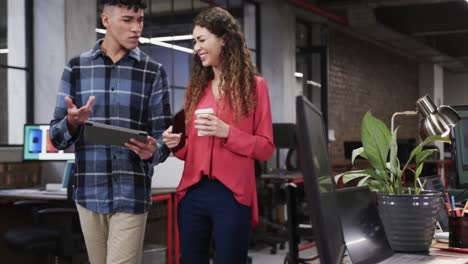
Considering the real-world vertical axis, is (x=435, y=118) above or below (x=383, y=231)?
above

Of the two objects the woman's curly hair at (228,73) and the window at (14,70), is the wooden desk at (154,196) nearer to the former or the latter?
the window at (14,70)

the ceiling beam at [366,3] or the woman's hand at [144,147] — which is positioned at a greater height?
the ceiling beam at [366,3]

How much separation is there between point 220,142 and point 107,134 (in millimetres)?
327

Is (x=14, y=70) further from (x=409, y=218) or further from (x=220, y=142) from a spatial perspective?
(x=409, y=218)

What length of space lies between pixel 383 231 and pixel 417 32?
9339mm

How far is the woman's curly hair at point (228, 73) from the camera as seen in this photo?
180cm

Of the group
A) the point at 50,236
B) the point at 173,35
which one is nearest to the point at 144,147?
the point at 50,236

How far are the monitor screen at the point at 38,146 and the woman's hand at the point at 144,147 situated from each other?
287cm

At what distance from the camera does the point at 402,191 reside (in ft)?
5.11

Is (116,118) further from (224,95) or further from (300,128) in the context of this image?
(300,128)

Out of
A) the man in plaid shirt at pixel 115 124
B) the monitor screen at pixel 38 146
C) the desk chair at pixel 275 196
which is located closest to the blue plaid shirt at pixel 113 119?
the man in plaid shirt at pixel 115 124

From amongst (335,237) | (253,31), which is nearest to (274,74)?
(253,31)

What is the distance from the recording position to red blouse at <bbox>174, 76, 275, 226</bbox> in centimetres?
175

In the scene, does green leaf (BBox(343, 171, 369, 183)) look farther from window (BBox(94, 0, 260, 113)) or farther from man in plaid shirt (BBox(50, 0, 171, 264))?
window (BBox(94, 0, 260, 113))
